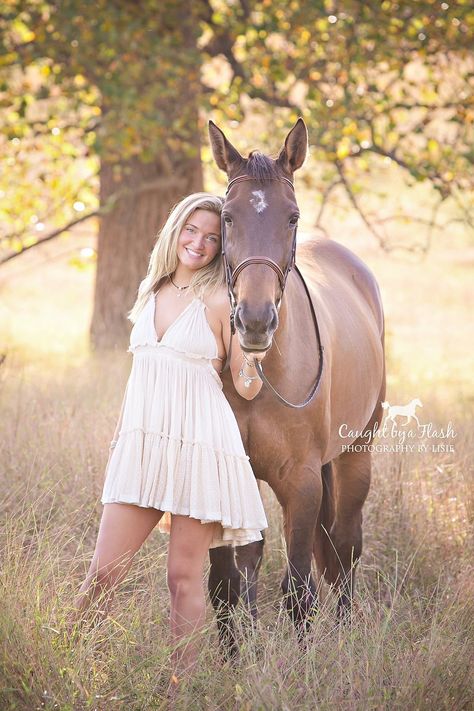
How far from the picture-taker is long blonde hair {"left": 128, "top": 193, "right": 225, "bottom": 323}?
10.5ft

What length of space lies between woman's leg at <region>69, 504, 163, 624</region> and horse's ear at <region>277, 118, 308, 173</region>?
1422 millimetres

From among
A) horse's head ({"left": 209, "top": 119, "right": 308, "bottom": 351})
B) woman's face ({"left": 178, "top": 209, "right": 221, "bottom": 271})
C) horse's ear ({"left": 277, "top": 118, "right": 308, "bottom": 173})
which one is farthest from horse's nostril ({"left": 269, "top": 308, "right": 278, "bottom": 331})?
horse's ear ({"left": 277, "top": 118, "right": 308, "bottom": 173})

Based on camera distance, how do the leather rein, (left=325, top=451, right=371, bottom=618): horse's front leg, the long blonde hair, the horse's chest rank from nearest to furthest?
the leather rein
the long blonde hair
the horse's chest
(left=325, top=451, right=371, bottom=618): horse's front leg

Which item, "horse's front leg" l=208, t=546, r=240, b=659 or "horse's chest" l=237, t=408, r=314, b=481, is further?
"horse's front leg" l=208, t=546, r=240, b=659

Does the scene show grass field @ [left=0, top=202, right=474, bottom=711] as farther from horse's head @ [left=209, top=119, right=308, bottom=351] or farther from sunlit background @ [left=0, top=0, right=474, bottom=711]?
horse's head @ [left=209, top=119, right=308, bottom=351]

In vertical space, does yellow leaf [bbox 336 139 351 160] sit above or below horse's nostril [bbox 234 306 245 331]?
above

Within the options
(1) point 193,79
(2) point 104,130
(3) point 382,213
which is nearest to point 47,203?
(2) point 104,130

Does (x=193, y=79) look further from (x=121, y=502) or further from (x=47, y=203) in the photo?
(x=121, y=502)

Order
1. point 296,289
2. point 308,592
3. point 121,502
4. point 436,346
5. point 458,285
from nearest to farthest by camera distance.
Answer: point 121,502
point 308,592
point 296,289
point 436,346
point 458,285

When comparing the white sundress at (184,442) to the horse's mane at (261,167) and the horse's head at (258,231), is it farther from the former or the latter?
the horse's mane at (261,167)

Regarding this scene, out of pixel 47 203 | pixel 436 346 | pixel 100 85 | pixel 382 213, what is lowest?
pixel 436 346

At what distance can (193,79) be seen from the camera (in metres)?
8.54

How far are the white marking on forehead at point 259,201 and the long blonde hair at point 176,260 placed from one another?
27 cm

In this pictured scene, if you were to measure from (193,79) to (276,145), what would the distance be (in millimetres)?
1072
